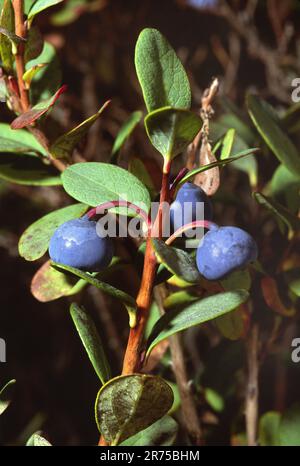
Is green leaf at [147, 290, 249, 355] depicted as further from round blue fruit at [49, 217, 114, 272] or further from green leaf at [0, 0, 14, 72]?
green leaf at [0, 0, 14, 72]

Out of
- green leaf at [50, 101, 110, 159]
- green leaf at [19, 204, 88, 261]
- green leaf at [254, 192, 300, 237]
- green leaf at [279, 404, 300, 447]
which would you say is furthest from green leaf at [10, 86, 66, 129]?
green leaf at [279, 404, 300, 447]

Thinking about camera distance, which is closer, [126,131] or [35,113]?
[35,113]

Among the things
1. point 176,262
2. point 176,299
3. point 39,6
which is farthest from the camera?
point 176,299

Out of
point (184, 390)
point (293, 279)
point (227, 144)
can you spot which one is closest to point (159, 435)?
point (184, 390)

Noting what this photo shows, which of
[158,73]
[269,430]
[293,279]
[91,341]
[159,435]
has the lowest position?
[269,430]

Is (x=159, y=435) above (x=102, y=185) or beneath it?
beneath

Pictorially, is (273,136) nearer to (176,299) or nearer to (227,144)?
(227,144)
